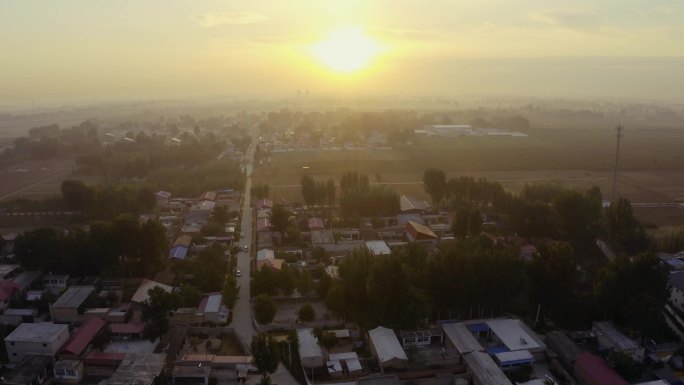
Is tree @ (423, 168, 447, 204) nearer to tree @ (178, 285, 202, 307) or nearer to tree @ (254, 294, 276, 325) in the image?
tree @ (254, 294, 276, 325)

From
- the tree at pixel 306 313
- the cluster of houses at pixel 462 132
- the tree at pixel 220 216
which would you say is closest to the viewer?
the tree at pixel 306 313

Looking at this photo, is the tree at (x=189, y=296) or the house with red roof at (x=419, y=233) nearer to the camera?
the tree at (x=189, y=296)

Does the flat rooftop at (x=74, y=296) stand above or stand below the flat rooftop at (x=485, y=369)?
above

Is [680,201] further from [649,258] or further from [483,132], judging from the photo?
[483,132]

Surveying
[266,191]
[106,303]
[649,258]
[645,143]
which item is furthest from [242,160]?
[645,143]

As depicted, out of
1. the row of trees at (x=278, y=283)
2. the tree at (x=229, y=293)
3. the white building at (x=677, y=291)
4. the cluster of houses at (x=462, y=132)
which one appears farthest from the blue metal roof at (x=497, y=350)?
the cluster of houses at (x=462, y=132)

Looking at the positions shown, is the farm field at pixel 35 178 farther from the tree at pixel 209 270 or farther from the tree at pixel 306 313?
the tree at pixel 306 313

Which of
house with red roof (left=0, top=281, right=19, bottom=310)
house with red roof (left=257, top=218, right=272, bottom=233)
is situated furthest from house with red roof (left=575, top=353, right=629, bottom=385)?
house with red roof (left=0, top=281, right=19, bottom=310)
